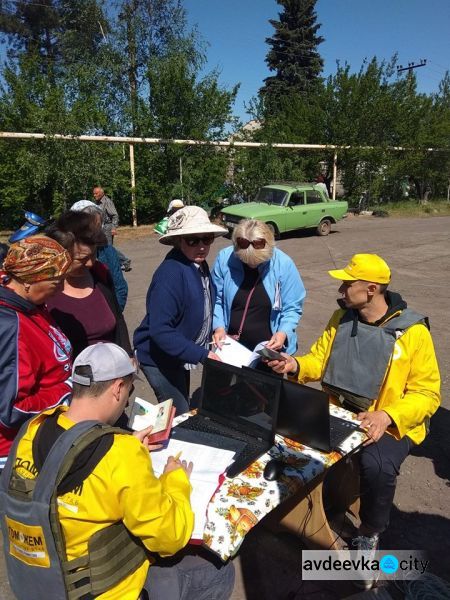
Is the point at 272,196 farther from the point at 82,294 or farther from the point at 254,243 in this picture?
the point at 82,294

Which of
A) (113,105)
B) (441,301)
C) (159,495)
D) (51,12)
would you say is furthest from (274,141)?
(159,495)

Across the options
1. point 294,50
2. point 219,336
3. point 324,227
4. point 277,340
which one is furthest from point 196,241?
point 294,50

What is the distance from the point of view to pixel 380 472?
8.63 ft

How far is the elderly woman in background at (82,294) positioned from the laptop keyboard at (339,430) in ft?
4.79

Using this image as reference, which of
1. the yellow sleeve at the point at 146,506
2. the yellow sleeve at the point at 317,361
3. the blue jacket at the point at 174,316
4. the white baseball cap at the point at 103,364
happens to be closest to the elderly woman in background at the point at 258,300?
the yellow sleeve at the point at 317,361

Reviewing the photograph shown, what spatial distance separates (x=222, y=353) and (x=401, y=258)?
10.4 meters

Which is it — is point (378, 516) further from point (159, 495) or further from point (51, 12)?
point (51, 12)

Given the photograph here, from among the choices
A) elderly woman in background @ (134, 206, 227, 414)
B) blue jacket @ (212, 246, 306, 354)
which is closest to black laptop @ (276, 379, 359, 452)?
elderly woman in background @ (134, 206, 227, 414)

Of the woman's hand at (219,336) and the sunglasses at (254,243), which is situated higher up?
the sunglasses at (254,243)

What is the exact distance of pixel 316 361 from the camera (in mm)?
3111

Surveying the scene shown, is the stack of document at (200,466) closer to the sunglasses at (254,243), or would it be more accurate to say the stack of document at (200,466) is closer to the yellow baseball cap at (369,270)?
the yellow baseball cap at (369,270)

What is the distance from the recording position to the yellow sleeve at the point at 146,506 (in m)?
1.57

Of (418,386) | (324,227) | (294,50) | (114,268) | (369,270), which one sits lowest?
(324,227)

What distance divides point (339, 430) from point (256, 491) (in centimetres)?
71
